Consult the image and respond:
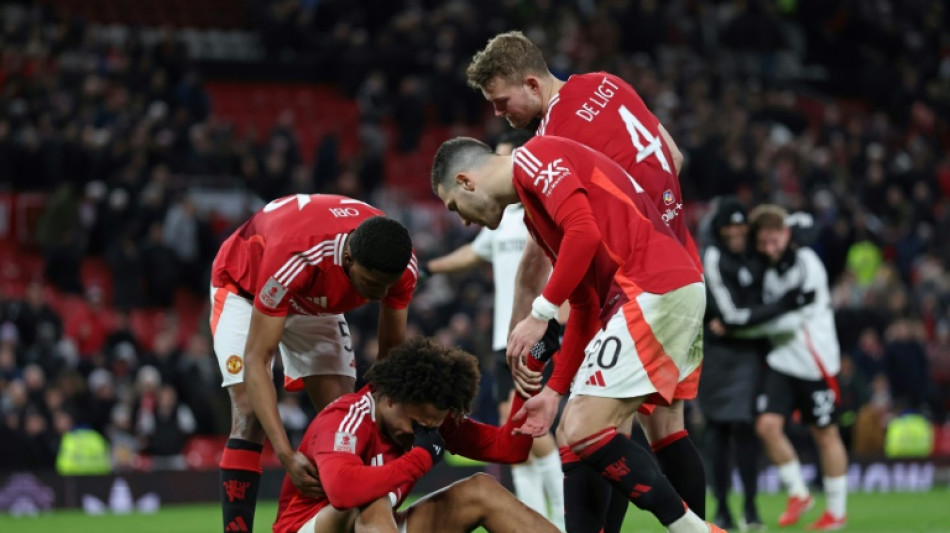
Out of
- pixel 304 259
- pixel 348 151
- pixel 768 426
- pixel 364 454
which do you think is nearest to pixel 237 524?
pixel 364 454

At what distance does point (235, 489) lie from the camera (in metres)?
7.07

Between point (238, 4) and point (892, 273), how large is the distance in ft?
38.8

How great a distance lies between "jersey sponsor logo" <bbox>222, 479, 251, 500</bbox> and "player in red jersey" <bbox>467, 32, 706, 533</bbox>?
167cm

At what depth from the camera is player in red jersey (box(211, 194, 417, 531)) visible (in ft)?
20.5

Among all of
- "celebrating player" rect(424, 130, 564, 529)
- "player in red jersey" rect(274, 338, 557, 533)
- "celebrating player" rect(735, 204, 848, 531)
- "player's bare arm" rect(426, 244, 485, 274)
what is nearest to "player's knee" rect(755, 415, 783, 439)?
"celebrating player" rect(735, 204, 848, 531)

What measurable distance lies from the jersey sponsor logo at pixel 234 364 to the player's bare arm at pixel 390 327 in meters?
0.75

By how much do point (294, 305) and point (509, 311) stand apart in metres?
2.82

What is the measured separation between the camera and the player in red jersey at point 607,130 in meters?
6.66

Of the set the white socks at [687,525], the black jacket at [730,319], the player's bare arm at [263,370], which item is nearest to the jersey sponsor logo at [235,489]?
the player's bare arm at [263,370]

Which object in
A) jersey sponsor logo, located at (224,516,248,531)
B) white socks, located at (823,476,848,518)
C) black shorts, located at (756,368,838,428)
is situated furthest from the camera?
black shorts, located at (756,368,838,428)

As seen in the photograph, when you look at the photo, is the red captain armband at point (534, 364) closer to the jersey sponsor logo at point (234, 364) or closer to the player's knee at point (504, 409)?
the jersey sponsor logo at point (234, 364)

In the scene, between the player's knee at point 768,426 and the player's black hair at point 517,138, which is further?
the player's knee at point 768,426

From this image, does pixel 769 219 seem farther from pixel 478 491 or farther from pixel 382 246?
pixel 382 246

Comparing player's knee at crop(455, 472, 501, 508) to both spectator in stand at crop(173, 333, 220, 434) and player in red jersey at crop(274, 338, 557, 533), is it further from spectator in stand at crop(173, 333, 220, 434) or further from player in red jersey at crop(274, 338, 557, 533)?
spectator in stand at crop(173, 333, 220, 434)
